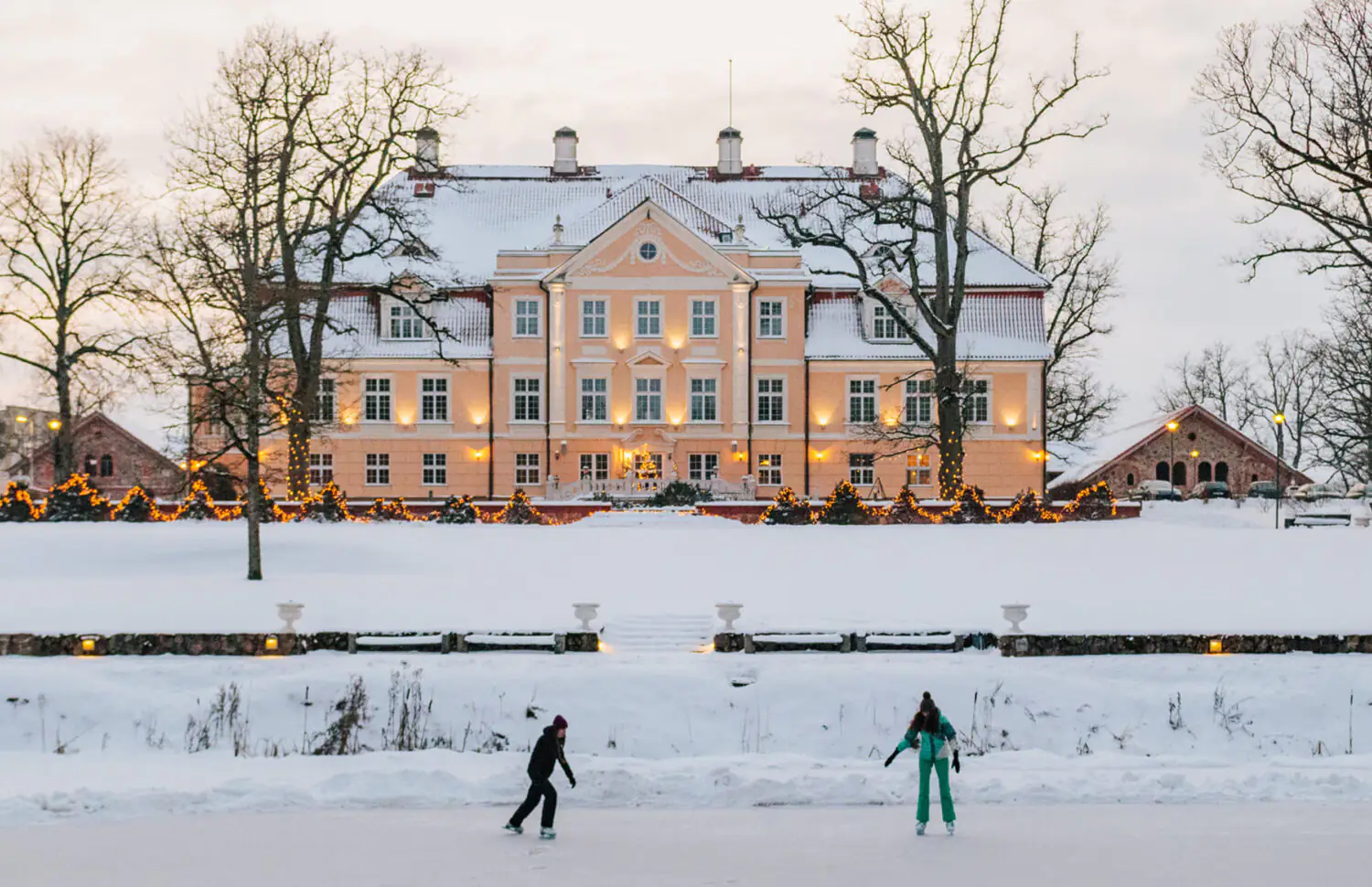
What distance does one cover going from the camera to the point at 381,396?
5206 cm

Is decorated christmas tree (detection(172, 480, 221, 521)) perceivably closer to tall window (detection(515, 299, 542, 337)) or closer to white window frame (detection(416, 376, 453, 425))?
white window frame (detection(416, 376, 453, 425))

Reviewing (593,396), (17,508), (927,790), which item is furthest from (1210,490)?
(927,790)

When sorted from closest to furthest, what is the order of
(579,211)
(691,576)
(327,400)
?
1. (691,576)
2. (327,400)
3. (579,211)

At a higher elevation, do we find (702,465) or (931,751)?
(702,465)

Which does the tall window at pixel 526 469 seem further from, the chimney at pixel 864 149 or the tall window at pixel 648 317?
the chimney at pixel 864 149

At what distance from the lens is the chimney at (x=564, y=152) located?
196ft

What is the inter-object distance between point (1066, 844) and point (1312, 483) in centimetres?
6223

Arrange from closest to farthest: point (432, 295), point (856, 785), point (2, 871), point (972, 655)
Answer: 1. point (2, 871)
2. point (856, 785)
3. point (972, 655)
4. point (432, 295)

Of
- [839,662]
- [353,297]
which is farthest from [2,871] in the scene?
[353,297]

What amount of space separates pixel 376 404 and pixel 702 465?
12859 millimetres

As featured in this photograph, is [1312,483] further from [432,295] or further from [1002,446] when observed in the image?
[432,295]

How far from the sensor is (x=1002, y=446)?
171ft

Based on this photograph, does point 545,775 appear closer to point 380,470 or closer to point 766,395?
point 766,395

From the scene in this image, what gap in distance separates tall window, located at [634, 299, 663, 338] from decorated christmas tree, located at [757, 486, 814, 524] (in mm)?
14283
